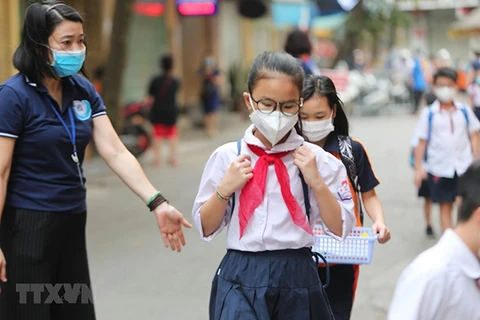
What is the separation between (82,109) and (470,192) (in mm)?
2084

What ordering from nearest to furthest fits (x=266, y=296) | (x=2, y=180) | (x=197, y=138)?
1. (x=266, y=296)
2. (x=2, y=180)
3. (x=197, y=138)

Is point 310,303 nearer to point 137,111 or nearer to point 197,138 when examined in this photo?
point 137,111

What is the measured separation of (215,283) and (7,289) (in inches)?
40.3

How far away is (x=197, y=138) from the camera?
18375mm

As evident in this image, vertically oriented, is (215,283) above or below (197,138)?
above

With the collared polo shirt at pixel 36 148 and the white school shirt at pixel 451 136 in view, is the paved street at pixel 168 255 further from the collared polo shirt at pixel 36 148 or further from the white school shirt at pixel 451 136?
the collared polo shirt at pixel 36 148

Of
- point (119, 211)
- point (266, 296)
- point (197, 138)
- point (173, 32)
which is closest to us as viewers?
point (266, 296)

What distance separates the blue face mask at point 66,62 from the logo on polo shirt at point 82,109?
0.48ft

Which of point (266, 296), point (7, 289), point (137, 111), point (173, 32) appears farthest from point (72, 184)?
point (173, 32)

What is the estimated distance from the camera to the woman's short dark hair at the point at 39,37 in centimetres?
365

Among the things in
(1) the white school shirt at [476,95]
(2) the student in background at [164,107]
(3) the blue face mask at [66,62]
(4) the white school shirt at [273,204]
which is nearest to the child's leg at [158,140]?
(2) the student in background at [164,107]

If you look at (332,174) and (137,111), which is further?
(137,111)

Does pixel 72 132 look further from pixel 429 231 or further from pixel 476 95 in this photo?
pixel 476 95

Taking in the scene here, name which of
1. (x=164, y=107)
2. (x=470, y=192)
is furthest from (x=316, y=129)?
(x=164, y=107)
